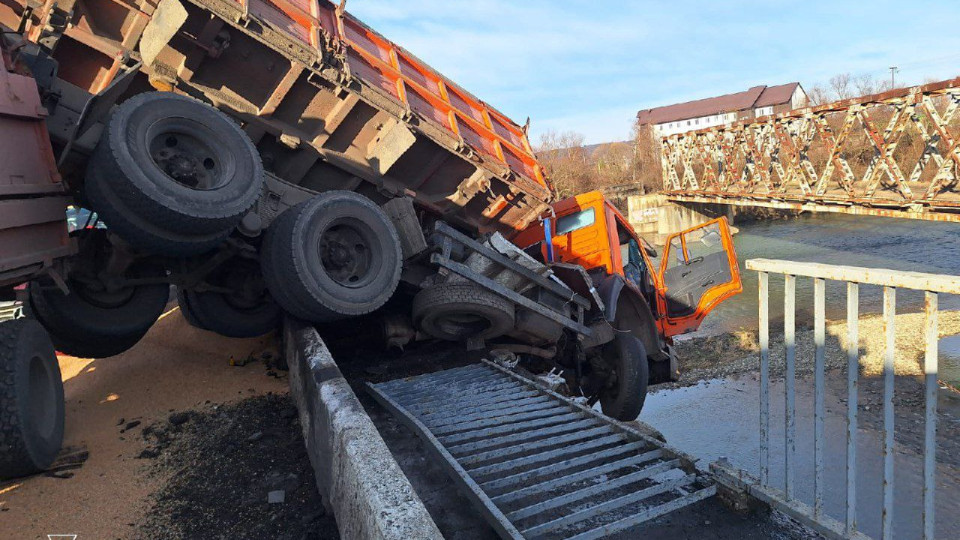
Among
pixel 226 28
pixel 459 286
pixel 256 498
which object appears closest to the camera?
pixel 256 498

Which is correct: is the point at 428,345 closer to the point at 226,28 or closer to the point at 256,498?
the point at 256,498

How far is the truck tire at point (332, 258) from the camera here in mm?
4277

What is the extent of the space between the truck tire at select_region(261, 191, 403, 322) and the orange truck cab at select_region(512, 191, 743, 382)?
2503mm

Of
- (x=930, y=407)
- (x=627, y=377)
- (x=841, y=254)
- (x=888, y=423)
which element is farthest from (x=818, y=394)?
(x=841, y=254)

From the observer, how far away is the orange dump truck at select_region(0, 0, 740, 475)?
3.70m

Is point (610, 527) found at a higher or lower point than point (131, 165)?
lower

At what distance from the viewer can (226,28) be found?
4590 mm

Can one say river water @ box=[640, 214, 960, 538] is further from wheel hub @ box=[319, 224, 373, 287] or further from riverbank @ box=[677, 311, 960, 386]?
wheel hub @ box=[319, 224, 373, 287]

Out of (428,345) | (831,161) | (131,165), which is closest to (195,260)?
(131,165)

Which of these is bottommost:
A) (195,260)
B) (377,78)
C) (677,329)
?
(677,329)

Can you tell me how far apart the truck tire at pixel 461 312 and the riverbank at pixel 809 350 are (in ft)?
17.6

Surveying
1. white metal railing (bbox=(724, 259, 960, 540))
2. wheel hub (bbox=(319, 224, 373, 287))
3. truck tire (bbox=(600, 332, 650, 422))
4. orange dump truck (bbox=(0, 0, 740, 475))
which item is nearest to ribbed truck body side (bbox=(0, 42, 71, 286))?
orange dump truck (bbox=(0, 0, 740, 475))

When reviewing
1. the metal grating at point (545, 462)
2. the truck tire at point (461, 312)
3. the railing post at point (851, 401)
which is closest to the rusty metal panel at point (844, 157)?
the truck tire at point (461, 312)

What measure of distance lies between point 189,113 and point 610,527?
388cm
